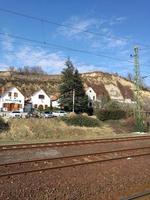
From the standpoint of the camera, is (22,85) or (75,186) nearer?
(75,186)

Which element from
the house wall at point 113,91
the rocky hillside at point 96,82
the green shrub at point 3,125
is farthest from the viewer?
the house wall at point 113,91

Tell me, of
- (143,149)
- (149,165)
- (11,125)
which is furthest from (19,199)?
(11,125)

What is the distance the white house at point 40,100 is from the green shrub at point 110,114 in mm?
30331

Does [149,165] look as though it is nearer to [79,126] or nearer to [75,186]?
[75,186]

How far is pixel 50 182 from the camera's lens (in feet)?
38.9

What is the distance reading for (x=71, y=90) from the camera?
2630 inches

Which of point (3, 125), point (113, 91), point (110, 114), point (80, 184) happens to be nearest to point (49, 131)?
point (3, 125)

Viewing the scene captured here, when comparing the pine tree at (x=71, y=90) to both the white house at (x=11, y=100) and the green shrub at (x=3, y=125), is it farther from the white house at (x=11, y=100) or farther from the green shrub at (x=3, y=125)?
the green shrub at (x=3, y=125)

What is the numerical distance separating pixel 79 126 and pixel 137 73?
10356 mm

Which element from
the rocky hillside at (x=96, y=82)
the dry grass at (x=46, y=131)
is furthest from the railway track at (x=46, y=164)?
the rocky hillside at (x=96, y=82)

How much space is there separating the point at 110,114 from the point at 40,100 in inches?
1294

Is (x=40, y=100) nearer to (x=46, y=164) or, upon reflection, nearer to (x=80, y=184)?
(x=46, y=164)

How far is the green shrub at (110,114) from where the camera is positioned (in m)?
51.3

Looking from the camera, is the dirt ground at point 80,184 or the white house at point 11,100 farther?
the white house at point 11,100
